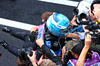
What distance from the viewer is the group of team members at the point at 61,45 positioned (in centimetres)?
→ 275

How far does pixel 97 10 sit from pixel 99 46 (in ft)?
2.85

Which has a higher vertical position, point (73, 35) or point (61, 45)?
point (73, 35)

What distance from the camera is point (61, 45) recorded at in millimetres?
3365

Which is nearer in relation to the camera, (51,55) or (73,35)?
(51,55)

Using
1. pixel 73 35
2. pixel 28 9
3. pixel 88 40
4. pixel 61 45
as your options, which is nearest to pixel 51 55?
pixel 61 45

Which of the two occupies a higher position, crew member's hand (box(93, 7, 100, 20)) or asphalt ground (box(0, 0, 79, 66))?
crew member's hand (box(93, 7, 100, 20))

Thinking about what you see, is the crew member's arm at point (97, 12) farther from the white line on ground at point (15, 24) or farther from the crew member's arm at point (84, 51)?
the white line on ground at point (15, 24)

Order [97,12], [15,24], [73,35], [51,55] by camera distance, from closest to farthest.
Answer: [51,55]
[97,12]
[73,35]
[15,24]

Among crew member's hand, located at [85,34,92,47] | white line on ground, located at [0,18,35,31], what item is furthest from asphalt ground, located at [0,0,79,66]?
crew member's hand, located at [85,34,92,47]

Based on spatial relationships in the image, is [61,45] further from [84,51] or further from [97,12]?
[97,12]

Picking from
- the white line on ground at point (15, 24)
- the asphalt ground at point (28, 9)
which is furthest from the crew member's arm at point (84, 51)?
the white line on ground at point (15, 24)

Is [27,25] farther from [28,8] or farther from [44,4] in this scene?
[44,4]

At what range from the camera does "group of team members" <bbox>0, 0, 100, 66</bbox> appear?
2752 millimetres

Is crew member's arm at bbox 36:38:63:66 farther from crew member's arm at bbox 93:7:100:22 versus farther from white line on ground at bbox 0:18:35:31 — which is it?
white line on ground at bbox 0:18:35:31
